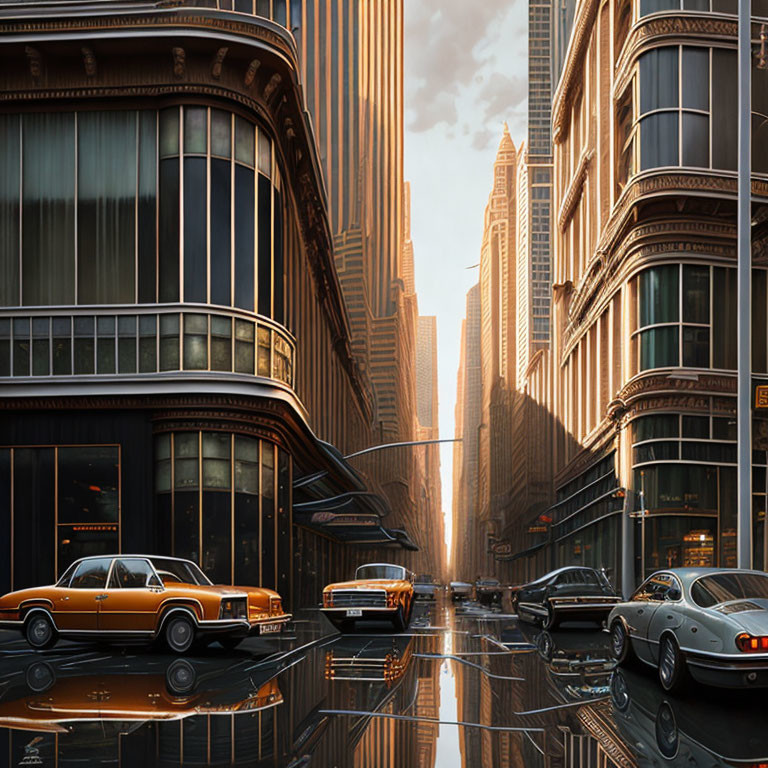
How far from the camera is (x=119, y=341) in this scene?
2711 cm

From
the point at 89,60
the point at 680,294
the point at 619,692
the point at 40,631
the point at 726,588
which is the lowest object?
the point at 40,631

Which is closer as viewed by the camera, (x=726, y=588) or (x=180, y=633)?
(x=726, y=588)

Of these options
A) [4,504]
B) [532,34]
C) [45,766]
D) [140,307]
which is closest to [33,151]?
[140,307]

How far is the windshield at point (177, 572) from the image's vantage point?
57.2ft

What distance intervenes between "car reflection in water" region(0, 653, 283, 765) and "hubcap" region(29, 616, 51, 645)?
1209 millimetres

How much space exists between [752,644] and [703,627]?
748 millimetres

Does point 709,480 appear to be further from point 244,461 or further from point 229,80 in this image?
point 229,80

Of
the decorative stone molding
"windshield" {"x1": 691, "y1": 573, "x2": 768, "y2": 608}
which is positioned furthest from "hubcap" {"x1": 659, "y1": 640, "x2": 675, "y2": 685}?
the decorative stone molding

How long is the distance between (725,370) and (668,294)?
372cm

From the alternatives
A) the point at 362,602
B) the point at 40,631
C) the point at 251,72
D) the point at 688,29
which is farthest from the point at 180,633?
the point at 688,29

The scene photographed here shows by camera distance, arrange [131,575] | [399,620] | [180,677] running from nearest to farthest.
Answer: [180,677] < [131,575] < [399,620]

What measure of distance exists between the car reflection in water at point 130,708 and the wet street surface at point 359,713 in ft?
0.07

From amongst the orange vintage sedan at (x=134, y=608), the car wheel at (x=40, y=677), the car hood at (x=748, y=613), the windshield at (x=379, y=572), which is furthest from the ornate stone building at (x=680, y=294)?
the car wheel at (x=40, y=677)

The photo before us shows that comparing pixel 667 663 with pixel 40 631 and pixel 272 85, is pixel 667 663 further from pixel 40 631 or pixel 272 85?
pixel 272 85
